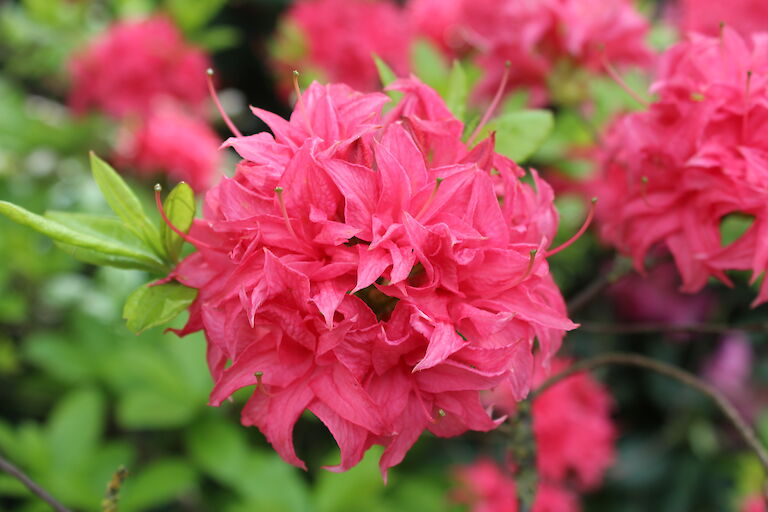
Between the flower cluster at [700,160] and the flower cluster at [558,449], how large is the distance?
2.00 feet

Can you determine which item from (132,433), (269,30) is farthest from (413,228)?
(269,30)

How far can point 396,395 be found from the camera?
1.78 ft

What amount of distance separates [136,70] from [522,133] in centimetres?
113

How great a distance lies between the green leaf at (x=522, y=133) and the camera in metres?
0.73

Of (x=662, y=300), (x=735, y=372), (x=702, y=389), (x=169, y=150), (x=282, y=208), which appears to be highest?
(x=282, y=208)

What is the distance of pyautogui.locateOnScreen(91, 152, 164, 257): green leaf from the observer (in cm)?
63

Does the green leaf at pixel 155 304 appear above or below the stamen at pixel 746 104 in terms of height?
below

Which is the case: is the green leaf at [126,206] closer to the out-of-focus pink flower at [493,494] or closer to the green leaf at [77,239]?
the green leaf at [77,239]

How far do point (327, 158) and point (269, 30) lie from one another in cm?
207

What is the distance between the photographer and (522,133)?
734mm

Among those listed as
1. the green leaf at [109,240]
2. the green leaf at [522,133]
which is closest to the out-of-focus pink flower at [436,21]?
the green leaf at [522,133]

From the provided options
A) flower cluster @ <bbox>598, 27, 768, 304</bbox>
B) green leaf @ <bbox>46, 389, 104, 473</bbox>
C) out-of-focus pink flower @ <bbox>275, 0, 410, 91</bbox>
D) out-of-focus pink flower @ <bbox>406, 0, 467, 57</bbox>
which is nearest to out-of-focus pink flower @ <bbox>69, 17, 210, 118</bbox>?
out-of-focus pink flower @ <bbox>275, 0, 410, 91</bbox>

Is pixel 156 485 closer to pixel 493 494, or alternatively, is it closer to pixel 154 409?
pixel 154 409

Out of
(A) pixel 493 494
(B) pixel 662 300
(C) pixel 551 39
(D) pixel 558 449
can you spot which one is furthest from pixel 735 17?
(A) pixel 493 494
